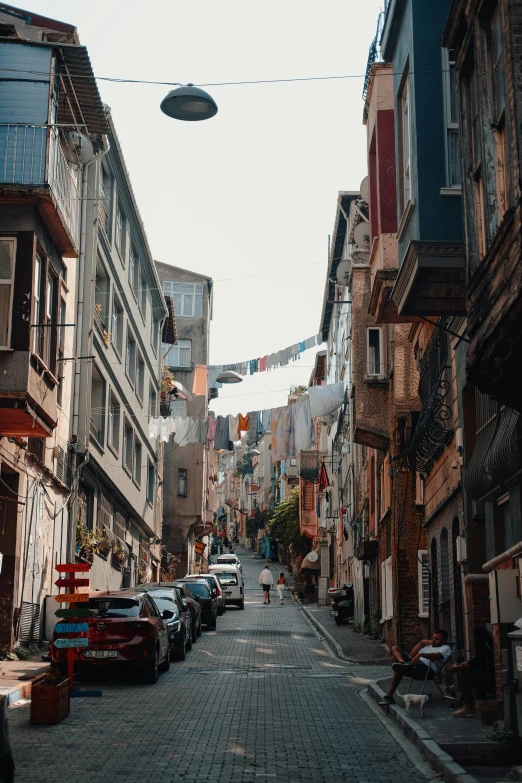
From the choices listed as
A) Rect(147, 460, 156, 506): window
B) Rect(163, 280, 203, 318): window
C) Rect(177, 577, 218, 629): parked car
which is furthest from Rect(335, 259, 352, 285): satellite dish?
Rect(163, 280, 203, 318): window

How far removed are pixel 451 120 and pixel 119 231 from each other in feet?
76.9

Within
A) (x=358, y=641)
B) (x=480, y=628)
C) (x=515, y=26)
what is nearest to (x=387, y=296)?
(x=480, y=628)

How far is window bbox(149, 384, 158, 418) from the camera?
45250 mm

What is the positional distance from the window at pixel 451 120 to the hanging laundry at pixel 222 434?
2825cm

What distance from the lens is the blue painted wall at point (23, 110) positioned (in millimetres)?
18703

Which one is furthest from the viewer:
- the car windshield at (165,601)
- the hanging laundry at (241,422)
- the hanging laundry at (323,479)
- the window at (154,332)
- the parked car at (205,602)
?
the hanging laundry at (323,479)

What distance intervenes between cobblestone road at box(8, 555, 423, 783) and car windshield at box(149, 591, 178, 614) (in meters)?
2.15

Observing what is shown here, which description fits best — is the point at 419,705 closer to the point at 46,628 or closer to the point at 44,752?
→ the point at 44,752

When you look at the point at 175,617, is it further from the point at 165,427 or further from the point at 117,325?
the point at 117,325

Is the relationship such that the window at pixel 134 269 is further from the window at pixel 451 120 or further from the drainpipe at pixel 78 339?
the window at pixel 451 120

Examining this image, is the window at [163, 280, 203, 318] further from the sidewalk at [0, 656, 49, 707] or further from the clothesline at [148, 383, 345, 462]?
the sidewalk at [0, 656, 49, 707]

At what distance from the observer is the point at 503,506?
14.3m

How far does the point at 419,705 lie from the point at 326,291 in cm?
3881

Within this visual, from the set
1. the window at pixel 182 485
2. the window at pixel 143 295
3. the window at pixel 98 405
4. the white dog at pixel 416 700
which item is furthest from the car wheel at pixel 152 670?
the window at pixel 182 485
